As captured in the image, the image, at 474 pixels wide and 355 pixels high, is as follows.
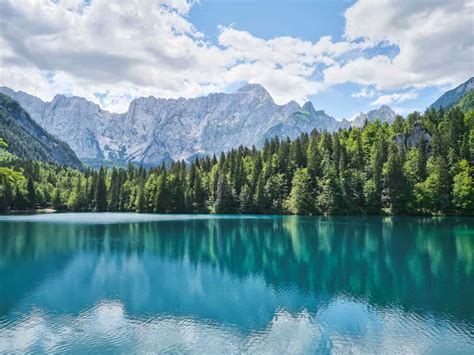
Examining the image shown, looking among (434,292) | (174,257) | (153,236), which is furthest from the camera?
(153,236)

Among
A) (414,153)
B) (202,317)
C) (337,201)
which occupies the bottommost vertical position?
(202,317)

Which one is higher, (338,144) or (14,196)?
(338,144)

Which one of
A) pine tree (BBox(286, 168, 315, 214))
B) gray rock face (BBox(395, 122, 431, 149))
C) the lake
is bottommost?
the lake

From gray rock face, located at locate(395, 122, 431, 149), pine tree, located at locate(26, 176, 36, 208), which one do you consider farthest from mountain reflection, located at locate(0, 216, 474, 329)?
pine tree, located at locate(26, 176, 36, 208)

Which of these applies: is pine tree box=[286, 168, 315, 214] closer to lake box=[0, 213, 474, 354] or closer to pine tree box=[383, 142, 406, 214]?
pine tree box=[383, 142, 406, 214]

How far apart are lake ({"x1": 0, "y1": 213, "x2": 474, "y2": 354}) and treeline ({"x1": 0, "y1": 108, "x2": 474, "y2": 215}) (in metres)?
58.3

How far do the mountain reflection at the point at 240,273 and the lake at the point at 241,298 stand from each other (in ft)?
0.34

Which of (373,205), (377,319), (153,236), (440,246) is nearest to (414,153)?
(373,205)

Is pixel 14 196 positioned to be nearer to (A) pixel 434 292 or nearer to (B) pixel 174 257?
(B) pixel 174 257

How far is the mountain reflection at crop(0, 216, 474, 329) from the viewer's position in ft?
82.1

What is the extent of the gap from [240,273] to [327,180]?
84.7m

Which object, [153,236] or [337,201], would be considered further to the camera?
[337,201]

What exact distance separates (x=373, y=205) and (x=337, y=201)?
33.4 feet

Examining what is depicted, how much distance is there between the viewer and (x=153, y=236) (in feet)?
207
